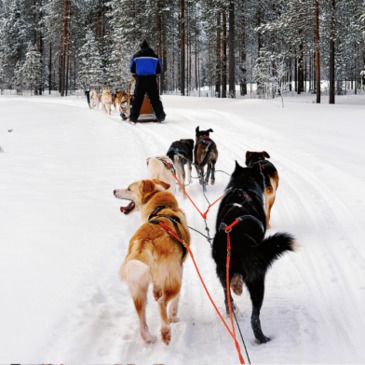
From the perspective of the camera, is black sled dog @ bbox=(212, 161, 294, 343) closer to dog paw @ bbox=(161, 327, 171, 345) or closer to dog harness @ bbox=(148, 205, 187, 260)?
dog harness @ bbox=(148, 205, 187, 260)

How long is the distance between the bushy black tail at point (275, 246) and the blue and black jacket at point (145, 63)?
1206 cm

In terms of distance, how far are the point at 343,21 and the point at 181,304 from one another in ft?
77.5

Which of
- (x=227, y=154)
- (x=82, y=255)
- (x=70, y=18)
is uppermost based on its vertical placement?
(x=70, y=18)

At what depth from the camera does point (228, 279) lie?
276cm

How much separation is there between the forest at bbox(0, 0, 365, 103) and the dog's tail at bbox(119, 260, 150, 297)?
1917 centimetres

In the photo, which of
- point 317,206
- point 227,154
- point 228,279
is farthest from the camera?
point 227,154

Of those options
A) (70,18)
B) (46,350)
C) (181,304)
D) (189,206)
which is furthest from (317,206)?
(70,18)

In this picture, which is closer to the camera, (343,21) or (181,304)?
(181,304)

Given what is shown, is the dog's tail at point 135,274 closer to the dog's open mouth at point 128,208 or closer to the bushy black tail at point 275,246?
the bushy black tail at point 275,246

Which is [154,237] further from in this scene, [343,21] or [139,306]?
[343,21]

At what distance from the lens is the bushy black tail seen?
101 inches

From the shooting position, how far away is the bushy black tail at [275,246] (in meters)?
2.57

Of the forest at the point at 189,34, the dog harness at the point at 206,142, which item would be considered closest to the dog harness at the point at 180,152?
the dog harness at the point at 206,142

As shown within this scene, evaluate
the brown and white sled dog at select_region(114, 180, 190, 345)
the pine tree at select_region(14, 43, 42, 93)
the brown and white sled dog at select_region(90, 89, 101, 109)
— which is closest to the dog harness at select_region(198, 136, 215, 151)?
the brown and white sled dog at select_region(114, 180, 190, 345)
